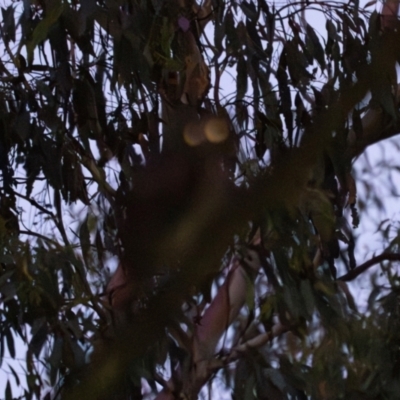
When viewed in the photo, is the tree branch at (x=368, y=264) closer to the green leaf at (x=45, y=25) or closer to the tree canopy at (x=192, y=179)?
the tree canopy at (x=192, y=179)

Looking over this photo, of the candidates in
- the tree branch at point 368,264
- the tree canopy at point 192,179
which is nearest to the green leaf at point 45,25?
the tree canopy at point 192,179

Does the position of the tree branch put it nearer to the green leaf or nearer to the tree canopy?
the tree canopy

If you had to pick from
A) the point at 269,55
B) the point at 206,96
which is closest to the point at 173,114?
the point at 206,96

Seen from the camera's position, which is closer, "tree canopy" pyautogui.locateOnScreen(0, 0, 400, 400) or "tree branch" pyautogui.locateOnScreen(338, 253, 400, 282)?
"tree canopy" pyautogui.locateOnScreen(0, 0, 400, 400)

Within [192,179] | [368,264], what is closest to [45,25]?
[192,179]

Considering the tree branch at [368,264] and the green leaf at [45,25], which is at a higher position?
the green leaf at [45,25]

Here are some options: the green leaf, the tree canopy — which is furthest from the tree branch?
the green leaf

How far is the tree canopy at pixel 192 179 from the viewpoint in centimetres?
180

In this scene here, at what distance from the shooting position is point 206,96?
2.14 metres

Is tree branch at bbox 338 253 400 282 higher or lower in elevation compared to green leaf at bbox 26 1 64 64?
lower

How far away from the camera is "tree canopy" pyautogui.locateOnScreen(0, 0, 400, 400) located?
1.80m

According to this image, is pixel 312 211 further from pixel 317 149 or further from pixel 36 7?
pixel 317 149

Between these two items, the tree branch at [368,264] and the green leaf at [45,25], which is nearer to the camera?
the green leaf at [45,25]

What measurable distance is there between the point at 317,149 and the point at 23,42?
4.82ft
